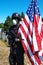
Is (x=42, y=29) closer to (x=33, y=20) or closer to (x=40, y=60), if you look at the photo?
(x=33, y=20)

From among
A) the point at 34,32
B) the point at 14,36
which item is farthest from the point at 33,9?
the point at 14,36

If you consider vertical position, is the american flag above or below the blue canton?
below

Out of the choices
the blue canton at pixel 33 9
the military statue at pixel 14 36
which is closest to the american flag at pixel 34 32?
the blue canton at pixel 33 9

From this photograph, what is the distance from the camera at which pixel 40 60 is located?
448cm

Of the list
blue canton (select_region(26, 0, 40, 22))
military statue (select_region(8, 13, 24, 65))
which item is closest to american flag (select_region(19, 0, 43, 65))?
blue canton (select_region(26, 0, 40, 22))

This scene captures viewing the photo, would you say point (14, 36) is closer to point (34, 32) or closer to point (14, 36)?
point (14, 36)

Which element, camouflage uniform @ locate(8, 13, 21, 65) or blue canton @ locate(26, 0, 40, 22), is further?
camouflage uniform @ locate(8, 13, 21, 65)

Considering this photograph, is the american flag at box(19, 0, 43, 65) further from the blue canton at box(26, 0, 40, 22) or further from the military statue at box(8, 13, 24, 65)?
the military statue at box(8, 13, 24, 65)

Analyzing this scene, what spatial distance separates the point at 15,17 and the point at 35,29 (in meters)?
1.35

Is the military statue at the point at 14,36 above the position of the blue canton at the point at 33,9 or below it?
below

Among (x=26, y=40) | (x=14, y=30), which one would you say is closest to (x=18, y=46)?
(x=14, y=30)

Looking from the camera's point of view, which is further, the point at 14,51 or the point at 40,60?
the point at 14,51

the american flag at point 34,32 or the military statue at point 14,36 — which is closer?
the american flag at point 34,32

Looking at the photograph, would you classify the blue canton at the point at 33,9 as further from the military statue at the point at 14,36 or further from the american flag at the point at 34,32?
the military statue at the point at 14,36
